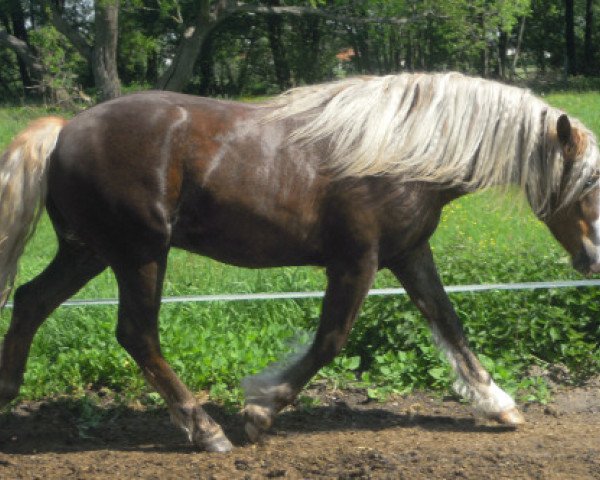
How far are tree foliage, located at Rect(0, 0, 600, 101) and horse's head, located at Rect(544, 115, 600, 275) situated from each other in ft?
29.1

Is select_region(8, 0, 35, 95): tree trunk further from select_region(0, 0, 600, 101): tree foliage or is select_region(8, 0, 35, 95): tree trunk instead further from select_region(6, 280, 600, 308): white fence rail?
select_region(6, 280, 600, 308): white fence rail

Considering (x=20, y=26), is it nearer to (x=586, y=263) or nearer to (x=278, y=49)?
(x=278, y=49)

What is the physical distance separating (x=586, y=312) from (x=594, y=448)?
164 cm

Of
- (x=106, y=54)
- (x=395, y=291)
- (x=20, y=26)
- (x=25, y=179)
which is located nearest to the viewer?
(x=25, y=179)

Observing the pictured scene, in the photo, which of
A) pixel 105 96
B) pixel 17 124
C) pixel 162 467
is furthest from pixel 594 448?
pixel 17 124

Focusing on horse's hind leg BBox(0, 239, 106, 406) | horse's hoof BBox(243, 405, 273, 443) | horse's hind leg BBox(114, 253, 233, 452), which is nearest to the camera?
horse's hind leg BBox(114, 253, 233, 452)

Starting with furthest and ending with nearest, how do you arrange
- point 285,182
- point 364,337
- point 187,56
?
point 187,56
point 364,337
point 285,182

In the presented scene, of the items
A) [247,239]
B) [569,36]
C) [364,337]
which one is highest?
[247,239]

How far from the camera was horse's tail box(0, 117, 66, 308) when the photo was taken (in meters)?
4.23

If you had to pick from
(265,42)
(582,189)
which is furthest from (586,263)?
(265,42)

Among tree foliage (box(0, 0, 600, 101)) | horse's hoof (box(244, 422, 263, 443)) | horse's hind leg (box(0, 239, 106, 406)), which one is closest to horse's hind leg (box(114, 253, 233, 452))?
horse's hoof (box(244, 422, 263, 443))

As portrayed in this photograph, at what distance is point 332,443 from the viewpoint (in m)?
4.31

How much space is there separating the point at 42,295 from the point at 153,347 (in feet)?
2.22

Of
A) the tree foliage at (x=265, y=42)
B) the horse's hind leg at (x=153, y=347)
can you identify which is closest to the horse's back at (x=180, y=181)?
the horse's hind leg at (x=153, y=347)
